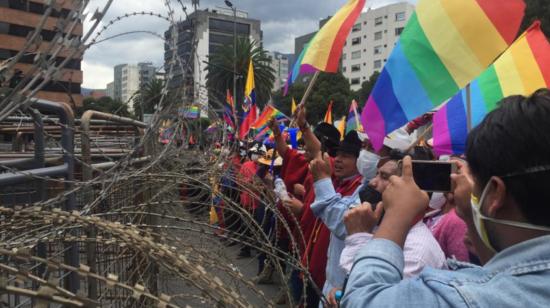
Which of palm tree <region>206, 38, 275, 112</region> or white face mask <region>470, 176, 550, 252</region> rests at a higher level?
palm tree <region>206, 38, 275, 112</region>

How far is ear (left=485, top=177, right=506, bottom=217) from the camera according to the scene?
47.7 inches

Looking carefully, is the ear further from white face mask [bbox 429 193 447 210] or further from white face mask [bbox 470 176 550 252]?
white face mask [bbox 429 193 447 210]

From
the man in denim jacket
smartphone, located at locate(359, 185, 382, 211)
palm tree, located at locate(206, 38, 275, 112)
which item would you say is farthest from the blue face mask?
palm tree, located at locate(206, 38, 275, 112)

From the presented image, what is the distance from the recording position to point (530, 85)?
329cm

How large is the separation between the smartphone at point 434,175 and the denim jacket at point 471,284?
27.2 inches

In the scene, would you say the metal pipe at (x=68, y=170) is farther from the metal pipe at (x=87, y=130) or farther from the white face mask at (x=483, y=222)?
the white face mask at (x=483, y=222)

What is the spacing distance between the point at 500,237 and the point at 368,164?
239 centimetres

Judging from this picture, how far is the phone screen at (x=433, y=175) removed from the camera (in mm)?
1921

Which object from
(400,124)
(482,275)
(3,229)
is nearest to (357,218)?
(482,275)

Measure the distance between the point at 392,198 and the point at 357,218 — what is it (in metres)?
0.44

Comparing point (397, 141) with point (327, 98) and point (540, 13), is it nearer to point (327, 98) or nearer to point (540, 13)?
point (540, 13)

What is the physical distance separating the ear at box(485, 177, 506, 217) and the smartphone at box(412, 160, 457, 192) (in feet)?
2.16

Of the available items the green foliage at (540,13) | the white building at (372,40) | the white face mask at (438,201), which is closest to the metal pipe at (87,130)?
the white face mask at (438,201)

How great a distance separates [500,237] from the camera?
4.10ft
